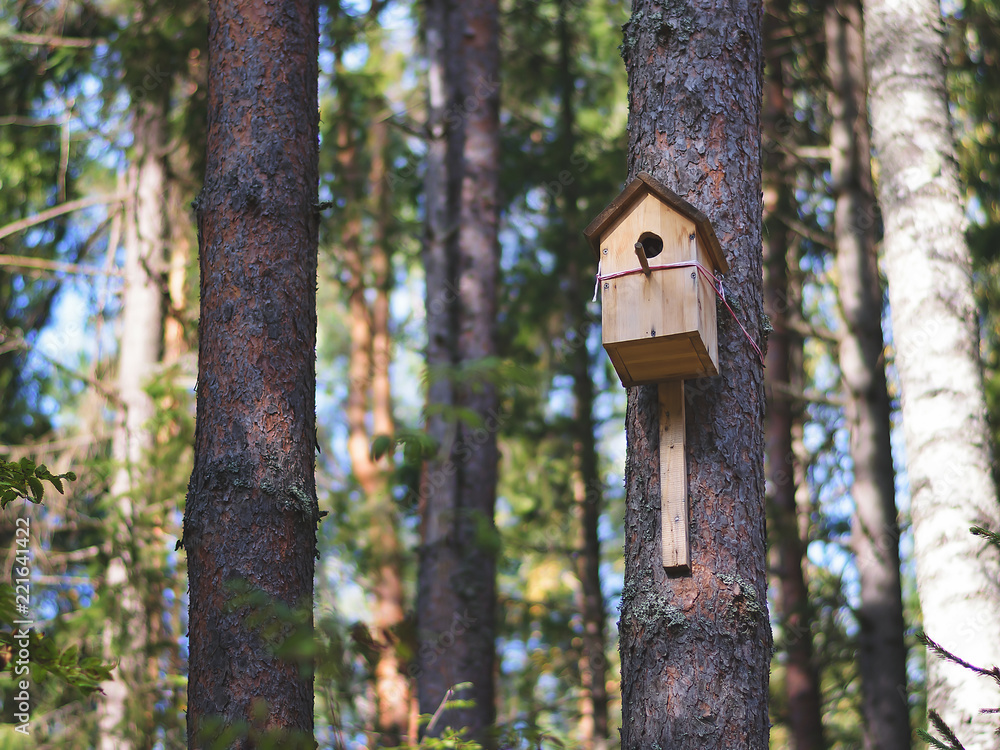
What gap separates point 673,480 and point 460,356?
4113 millimetres

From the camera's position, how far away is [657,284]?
2.90m

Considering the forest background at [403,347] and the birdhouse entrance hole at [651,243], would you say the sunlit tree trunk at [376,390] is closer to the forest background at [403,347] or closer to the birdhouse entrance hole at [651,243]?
the forest background at [403,347]

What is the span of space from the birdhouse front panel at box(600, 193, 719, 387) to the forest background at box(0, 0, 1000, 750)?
2.16 m

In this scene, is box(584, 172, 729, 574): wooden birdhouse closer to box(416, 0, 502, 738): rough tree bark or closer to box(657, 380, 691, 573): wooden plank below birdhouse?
box(657, 380, 691, 573): wooden plank below birdhouse

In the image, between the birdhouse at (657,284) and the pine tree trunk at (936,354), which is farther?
the pine tree trunk at (936,354)

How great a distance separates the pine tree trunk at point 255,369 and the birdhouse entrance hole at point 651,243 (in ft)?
4.07

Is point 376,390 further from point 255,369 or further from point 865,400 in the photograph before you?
point 255,369

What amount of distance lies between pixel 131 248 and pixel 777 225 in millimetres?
5566

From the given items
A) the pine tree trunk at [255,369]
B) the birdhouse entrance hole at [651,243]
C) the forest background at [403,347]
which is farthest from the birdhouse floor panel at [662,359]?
the forest background at [403,347]

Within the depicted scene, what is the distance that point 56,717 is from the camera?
695cm

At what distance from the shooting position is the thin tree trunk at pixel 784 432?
7258mm

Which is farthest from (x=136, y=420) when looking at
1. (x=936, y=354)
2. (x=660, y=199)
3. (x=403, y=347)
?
(x=936, y=354)

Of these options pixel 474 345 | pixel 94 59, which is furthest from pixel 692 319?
pixel 94 59

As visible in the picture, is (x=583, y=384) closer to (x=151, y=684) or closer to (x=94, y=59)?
(x=151, y=684)
